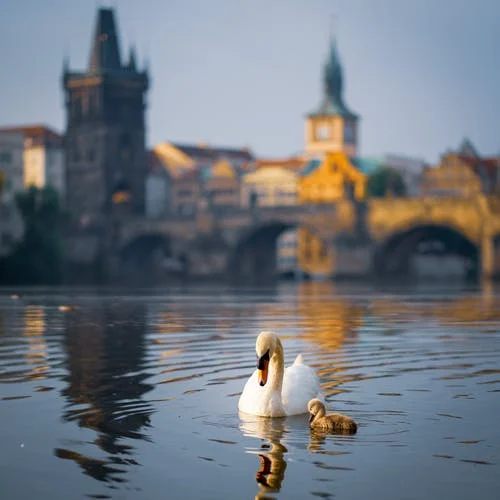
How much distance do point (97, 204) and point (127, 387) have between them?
11353 cm

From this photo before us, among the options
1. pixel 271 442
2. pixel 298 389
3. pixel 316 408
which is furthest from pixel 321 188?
pixel 271 442

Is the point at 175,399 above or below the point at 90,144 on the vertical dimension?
below

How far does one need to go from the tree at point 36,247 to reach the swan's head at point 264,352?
245 feet

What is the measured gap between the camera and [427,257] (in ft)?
405

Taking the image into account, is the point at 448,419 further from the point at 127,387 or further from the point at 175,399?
the point at 127,387

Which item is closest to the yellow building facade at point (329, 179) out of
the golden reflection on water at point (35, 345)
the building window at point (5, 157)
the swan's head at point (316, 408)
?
the building window at point (5, 157)

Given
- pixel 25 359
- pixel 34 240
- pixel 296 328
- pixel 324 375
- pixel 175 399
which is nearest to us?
pixel 175 399

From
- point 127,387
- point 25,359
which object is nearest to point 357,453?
point 127,387

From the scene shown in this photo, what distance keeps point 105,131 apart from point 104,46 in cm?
843

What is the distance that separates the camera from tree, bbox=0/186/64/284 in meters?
92.1

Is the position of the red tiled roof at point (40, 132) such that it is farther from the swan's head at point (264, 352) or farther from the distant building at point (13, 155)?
the swan's head at point (264, 352)

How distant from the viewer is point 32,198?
98.0m

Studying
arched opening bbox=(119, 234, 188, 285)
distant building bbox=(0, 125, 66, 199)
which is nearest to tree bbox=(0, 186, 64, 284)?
arched opening bbox=(119, 234, 188, 285)

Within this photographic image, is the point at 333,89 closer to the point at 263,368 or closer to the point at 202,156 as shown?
the point at 202,156
